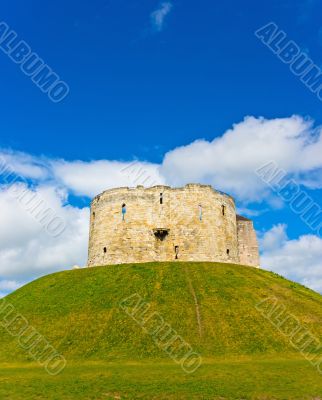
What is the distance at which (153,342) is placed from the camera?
27.7 meters

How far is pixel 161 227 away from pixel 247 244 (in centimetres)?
1387

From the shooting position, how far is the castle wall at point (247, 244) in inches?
2034

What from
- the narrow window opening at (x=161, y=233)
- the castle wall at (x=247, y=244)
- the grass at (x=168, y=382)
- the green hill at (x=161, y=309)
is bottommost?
the grass at (x=168, y=382)

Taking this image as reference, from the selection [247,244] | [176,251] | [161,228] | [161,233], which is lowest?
[247,244]

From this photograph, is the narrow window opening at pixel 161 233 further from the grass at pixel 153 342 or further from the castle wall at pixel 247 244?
the castle wall at pixel 247 244

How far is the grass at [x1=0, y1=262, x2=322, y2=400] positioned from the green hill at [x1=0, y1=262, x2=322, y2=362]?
0.08m

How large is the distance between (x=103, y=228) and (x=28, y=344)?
1738cm

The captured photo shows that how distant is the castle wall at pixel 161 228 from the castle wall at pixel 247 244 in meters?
5.87

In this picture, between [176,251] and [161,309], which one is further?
[176,251]

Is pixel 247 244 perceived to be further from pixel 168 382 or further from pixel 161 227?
pixel 168 382

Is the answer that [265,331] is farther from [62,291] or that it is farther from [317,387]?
[62,291]

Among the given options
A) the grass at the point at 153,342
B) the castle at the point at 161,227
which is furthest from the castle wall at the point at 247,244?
the grass at the point at 153,342

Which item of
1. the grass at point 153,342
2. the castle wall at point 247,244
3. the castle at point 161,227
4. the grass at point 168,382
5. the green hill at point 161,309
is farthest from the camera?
the castle wall at point 247,244

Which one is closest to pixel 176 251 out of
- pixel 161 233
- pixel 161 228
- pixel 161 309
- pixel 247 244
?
pixel 161 233
